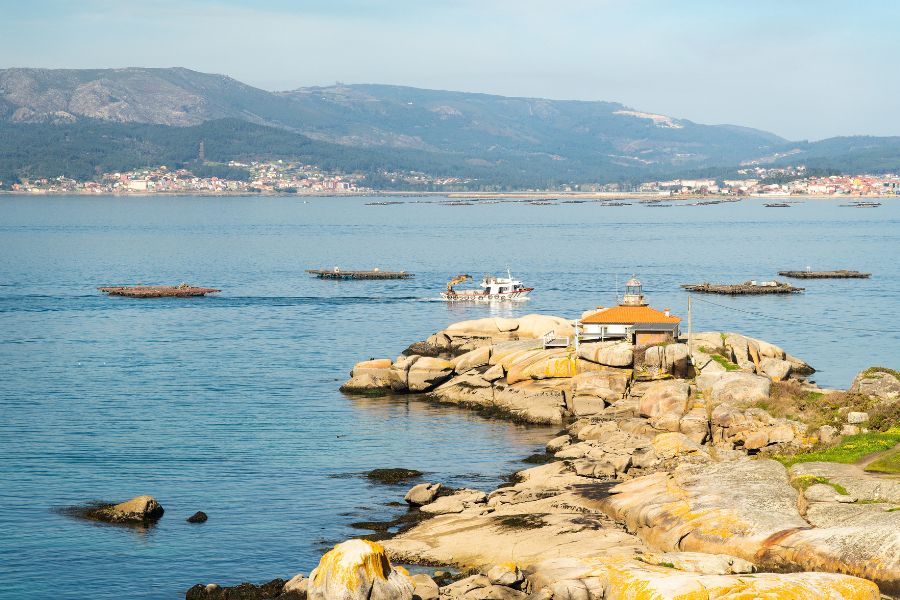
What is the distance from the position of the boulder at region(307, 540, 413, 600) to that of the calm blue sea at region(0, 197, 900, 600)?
19.6ft

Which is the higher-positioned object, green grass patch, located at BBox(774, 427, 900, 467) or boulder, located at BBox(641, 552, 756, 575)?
green grass patch, located at BBox(774, 427, 900, 467)

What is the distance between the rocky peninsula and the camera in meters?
23.6

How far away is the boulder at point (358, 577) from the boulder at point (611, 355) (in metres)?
27.6

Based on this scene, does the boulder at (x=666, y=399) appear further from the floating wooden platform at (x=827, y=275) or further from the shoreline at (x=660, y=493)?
the floating wooden platform at (x=827, y=275)

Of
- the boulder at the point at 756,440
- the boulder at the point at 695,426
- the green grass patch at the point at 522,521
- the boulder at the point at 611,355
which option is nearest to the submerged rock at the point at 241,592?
the green grass patch at the point at 522,521

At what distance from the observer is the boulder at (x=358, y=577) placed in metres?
23.1

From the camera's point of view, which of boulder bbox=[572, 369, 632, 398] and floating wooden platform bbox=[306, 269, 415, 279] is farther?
floating wooden platform bbox=[306, 269, 415, 279]

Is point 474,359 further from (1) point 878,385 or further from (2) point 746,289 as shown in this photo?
(2) point 746,289

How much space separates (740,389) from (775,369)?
768cm

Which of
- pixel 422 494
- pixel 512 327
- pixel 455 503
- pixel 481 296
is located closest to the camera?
pixel 455 503

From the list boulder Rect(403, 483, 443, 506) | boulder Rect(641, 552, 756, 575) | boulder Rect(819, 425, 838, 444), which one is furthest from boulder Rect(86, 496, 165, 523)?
boulder Rect(819, 425, 838, 444)

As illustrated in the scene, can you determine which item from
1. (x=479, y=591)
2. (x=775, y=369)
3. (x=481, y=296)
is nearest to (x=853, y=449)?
(x=479, y=591)

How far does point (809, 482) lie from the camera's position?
29344mm

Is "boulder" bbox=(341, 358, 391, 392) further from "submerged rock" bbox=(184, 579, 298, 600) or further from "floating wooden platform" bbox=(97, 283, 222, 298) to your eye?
"floating wooden platform" bbox=(97, 283, 222, 298)
